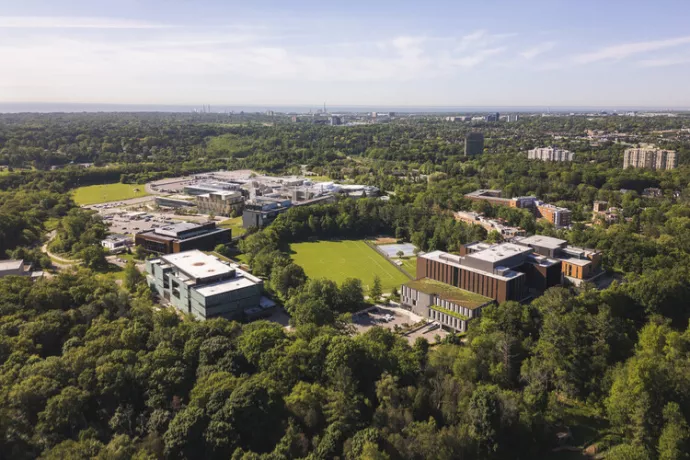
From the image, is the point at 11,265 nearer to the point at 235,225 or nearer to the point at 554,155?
the point at 235,225

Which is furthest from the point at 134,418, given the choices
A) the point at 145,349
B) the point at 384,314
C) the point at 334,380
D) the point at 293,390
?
the point at 384,314

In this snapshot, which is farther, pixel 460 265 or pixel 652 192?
pixel 652 192

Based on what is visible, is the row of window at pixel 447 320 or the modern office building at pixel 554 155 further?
the modern office building at pixel 554 155

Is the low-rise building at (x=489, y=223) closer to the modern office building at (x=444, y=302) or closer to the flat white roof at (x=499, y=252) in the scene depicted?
the flat white roof at (x=499, y=252)

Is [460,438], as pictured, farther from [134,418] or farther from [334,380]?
[134,418]

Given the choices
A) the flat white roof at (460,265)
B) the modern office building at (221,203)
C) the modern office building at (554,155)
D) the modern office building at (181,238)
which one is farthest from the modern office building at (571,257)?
the modern office building at (554,155)

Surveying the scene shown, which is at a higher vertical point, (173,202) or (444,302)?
(173,202)

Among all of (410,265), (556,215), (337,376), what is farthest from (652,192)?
(337,376)
